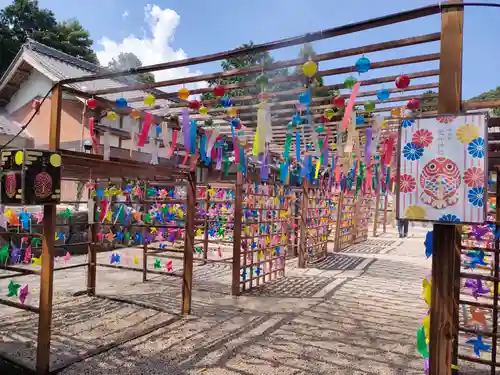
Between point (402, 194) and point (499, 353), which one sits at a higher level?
point (402, 194)

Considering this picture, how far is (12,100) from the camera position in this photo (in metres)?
13.8

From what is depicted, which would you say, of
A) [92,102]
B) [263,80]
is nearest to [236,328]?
[263,80]

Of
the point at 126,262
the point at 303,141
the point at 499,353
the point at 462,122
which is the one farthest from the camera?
the point at 126,262

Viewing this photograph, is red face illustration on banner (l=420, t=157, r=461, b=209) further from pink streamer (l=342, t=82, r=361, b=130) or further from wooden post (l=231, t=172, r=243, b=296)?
wooden post (l=231, t=172, r=243, b=296)

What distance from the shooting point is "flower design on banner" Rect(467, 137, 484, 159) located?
2248 mm

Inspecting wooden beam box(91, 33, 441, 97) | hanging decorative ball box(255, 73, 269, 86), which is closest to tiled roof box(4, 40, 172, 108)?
wooden beam box(91, 33, 441, 97)

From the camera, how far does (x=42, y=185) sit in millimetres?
3162

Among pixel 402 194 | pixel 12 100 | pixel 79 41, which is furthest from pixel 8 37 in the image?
pixel 402 194

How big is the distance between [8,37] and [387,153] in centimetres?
2238

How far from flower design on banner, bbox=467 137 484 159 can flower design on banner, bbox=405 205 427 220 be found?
0.44m

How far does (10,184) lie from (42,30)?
76.8 feet

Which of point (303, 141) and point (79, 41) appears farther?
point (79, 41)

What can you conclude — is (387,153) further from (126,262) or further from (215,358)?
(126,262)

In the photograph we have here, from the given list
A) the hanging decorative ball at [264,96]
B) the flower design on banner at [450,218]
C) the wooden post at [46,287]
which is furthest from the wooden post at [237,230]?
the flower design on banner at [450,218]
